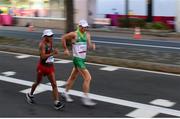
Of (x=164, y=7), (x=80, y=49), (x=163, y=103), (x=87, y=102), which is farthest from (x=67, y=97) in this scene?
(x=164, y=7)

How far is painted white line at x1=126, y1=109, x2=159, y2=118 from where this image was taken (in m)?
7.92

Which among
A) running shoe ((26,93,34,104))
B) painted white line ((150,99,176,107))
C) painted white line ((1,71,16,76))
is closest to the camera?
painted white line ((150,99,176,107))

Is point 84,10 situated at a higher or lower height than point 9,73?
higher

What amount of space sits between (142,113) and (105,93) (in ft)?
5.72

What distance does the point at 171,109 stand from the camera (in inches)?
328

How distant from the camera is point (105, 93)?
9.70 meters

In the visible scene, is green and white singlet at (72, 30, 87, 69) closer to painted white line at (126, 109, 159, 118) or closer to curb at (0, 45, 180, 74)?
painted white line at (126, 109, 159, 118)

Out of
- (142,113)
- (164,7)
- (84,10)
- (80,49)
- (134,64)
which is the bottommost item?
(142,113)

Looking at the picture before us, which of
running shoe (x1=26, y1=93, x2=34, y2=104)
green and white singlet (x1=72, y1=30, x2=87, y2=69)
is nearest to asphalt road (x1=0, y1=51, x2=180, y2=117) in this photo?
running shoe (x1=26, y1=93, x2=34, y2=104)

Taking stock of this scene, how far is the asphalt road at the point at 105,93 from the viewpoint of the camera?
26.9 feet

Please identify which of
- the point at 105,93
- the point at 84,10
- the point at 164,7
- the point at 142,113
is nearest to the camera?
the point at 142,113

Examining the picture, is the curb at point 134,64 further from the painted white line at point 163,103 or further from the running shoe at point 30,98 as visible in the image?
the running shoe at point 30,98

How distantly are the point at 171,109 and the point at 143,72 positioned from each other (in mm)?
3766

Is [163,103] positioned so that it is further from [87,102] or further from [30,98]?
[30,98]
